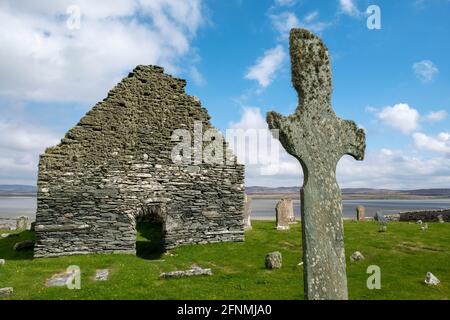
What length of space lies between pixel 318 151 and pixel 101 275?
925cm

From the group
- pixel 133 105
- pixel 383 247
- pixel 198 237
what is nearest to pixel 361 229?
pixel 383 247

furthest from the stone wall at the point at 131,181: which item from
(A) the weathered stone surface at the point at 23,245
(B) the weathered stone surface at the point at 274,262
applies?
(B) the weathered stone surface at the point at 274,262

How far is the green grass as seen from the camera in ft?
31.9

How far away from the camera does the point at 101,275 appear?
12.2 metres

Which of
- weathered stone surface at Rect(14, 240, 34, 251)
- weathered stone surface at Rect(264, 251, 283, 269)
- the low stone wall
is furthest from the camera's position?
the low stone wall

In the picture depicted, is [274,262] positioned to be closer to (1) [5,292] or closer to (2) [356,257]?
(2) [356,257]

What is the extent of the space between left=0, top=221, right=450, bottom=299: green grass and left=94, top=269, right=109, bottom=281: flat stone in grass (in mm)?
213

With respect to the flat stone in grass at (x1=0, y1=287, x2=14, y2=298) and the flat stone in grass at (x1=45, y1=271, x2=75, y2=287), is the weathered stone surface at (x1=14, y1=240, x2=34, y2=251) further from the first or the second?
the flat stone in grass at (x1=0, y1=287, x2=14, y2=298)

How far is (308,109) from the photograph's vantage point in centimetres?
623

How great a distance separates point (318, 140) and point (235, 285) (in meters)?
6.07

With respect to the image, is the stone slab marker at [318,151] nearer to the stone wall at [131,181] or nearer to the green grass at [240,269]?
the green grass at [240,269]

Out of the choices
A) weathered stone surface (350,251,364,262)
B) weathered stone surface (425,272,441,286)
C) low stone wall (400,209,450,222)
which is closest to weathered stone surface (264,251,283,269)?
weathered stone surface (350,251,364,262)

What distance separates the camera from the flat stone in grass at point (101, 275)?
11.8m
